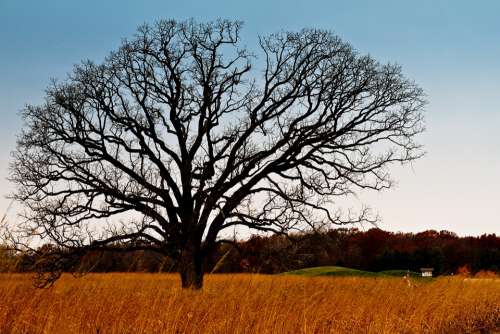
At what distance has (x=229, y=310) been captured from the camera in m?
8.46

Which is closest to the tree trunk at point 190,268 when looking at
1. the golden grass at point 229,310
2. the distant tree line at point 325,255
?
the distant tree line at point 325,255

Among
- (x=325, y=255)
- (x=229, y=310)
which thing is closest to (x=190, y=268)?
(x=325, y=255)

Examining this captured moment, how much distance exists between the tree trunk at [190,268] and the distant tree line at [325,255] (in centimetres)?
42

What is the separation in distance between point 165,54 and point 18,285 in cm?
1226

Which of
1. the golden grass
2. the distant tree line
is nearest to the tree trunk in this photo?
the distant tree line

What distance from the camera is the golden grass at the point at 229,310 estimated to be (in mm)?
6969

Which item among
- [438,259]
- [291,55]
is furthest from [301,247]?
[438,259]

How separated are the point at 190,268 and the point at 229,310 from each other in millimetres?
10598

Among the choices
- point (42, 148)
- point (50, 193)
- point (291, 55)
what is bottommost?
point (50, 193)

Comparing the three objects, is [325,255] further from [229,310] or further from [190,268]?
[229,310]

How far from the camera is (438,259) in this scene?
201 feet

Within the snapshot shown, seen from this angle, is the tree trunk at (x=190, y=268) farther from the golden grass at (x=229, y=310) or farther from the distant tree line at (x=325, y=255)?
the golden grass at (x=229, y=310)

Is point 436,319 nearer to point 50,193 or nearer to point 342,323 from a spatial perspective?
point 342,323

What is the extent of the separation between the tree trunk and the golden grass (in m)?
6.74
